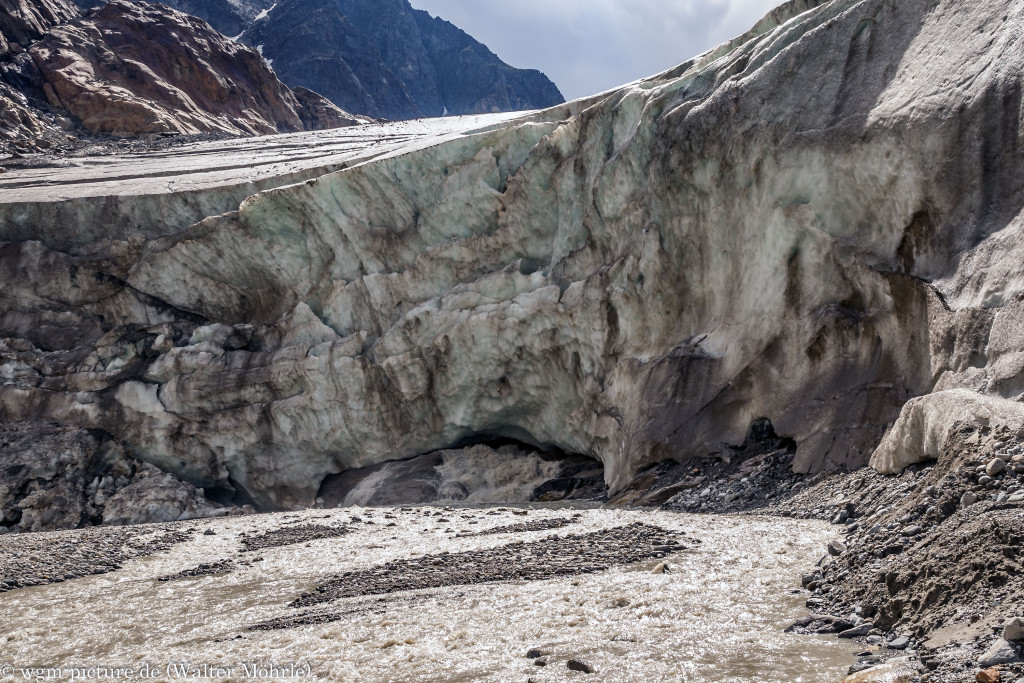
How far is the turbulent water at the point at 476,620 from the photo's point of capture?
6238 mm

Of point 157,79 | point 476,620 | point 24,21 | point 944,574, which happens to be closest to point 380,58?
point 157,79

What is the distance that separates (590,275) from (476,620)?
15.1 metres

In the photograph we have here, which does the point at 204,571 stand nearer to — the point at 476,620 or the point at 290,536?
the point at 290,536

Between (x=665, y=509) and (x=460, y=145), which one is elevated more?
(x=460, y=145)

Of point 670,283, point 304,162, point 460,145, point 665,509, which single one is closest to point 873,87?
point 670,283

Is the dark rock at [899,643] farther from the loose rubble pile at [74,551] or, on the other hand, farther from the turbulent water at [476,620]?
the loose rubble pile at [74,551]

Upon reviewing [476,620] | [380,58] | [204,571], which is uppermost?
[380,58]

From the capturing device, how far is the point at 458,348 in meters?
24.8

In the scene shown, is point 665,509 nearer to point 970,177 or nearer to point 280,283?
point 970,177

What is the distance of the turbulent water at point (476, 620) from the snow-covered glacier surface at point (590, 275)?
14.4 ft

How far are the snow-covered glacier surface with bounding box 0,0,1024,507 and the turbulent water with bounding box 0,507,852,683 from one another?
4.40 meters

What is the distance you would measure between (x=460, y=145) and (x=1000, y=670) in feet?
79.6

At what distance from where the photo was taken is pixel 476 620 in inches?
311

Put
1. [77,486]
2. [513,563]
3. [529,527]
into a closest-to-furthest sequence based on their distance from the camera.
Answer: [513,563] < [529,527] < [77,486]
